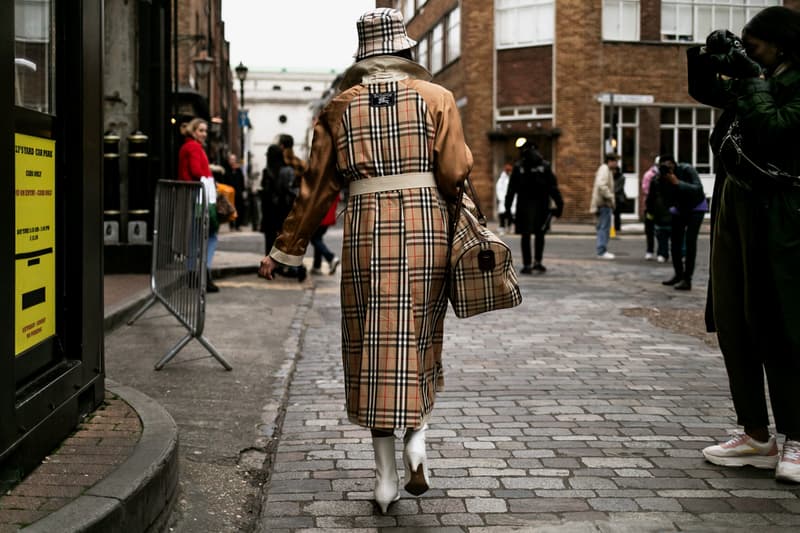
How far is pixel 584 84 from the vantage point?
33812 millimetres

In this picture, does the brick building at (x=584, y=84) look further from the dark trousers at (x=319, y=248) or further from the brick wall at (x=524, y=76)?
the dark trousers at (x=319, y=248)

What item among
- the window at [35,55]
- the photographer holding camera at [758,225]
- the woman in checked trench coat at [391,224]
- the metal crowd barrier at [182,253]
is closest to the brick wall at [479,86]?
the metal crowd barrier at [182,253]

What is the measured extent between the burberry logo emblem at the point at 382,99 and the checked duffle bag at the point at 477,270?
44cm

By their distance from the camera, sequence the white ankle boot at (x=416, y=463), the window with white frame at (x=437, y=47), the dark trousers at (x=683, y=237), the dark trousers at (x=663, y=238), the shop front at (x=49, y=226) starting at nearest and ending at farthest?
1. the shop front at (x=49, y=226)
2. the white ankle boot at (x=416, y=463)
3. the dark trousers at (x=683, y=237)
4. the dark trousers at (x=663, y=238)
5. the window with white frame at (x=437, y=47)

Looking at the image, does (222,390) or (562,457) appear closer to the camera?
(562,457)

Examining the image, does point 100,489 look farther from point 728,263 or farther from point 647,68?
point 647,68

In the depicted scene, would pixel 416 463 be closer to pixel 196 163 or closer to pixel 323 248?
pixel 196 163

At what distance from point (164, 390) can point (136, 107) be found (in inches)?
271

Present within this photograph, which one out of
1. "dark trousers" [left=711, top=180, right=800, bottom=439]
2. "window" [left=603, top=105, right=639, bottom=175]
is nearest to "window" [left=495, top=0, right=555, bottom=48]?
"window" [left=603, top=105, right=639, bottom=175]

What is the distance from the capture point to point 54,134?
3932 millimetres

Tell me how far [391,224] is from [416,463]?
91 centimetres

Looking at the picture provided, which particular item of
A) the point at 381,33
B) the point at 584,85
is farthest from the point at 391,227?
the point at 584,85

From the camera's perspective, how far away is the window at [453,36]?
121 feet

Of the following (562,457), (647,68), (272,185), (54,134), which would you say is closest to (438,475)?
(562,457)
